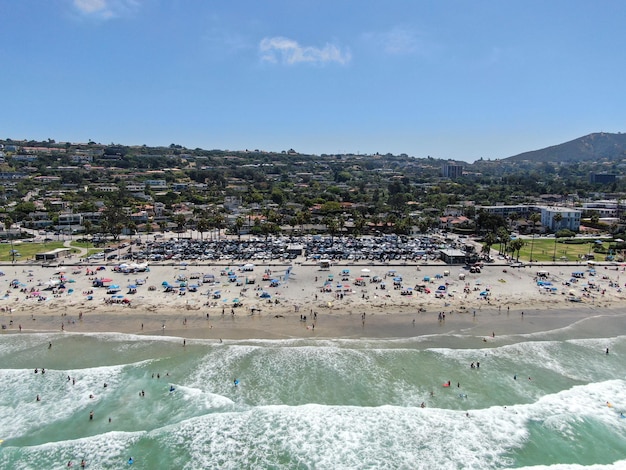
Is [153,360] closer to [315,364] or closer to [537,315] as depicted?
[315,364]

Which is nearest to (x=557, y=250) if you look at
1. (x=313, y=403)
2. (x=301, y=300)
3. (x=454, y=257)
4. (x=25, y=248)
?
(x=454, y=257)

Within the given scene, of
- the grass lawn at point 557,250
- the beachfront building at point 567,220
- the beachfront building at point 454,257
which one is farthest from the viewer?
the beachfront building at point 567,220

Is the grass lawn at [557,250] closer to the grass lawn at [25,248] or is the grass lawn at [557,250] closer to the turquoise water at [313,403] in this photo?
the turquoise water at [313,403]

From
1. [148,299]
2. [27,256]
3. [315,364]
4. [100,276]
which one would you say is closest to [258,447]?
[315,364]

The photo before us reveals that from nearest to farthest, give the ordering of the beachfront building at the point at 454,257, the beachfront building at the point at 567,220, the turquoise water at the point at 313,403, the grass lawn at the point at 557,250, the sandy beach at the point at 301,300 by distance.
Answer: the turquoise water at the point at 313,403 < the sandy beach at the point at 301,300 < the beachfront building at the point at 454,257 < the grass lawn at the point at 557,250 < the beachfront building at the point at 567,220

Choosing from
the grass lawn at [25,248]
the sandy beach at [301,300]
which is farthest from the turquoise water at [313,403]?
the grass lawn at [25,248]

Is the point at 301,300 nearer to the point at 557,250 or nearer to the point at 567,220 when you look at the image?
the point at 557,250
